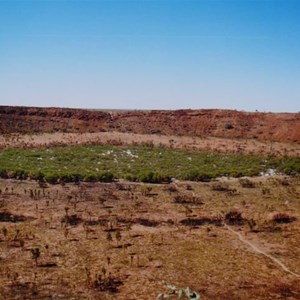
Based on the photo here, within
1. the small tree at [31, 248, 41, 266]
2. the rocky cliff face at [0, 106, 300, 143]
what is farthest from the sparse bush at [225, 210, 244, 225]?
the rocky cliff face at [0, 106, 300, 143]

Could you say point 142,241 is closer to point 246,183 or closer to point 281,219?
point 281,219

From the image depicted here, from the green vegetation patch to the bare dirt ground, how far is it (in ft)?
13.1

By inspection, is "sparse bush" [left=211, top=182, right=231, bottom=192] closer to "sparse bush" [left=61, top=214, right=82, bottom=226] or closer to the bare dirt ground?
"sparse bush" [left=61, top=214, right=82, bottom=226]

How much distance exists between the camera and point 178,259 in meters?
14.3

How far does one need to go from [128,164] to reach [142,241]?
698 inches

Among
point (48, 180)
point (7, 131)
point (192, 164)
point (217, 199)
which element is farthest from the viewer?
point (7, 131)

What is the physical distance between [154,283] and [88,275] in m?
1.99

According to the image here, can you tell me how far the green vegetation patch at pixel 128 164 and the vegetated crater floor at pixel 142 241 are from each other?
7.35 feet

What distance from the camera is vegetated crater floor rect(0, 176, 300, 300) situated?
12.2m

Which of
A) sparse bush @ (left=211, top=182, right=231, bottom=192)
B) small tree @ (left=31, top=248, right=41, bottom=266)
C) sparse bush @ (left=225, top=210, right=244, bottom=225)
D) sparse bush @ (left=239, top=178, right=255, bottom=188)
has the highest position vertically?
sparse bush @ (left=239, top=178, right=255, bottom=188)

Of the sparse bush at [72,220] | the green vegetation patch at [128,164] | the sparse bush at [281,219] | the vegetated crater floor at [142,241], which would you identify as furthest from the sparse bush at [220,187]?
the sparse bush at [72,220]

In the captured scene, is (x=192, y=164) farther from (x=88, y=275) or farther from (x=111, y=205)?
(x=88, y=275)

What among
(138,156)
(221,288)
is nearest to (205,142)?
(138,156)

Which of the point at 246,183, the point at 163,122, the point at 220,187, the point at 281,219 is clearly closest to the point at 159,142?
the point at 163,122
